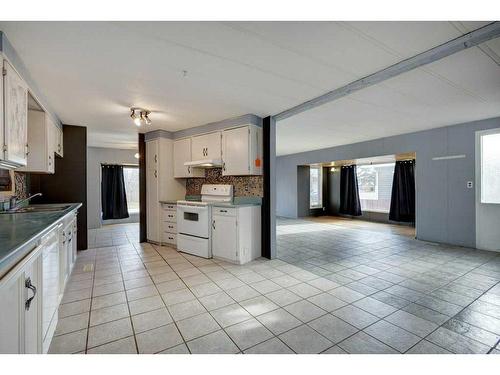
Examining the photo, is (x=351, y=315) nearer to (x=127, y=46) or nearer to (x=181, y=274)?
(x=181, y=274)

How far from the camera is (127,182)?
796 centimetres

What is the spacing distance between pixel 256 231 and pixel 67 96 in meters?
3.12

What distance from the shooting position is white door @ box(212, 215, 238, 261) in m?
3.65

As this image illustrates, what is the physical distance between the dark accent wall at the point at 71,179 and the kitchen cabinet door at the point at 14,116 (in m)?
2.29

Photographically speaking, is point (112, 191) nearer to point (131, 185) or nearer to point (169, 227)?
point (131, 185)

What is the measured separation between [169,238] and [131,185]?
14.0 ft

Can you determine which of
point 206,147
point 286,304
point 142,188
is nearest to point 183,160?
point 206,147

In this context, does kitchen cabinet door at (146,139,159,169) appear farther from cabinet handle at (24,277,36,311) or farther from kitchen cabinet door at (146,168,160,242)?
cabinet handle at (24,277,36,311)

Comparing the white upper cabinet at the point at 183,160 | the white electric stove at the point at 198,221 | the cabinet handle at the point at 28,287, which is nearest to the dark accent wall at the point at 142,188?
the white upper cabinet at the point at 183,160

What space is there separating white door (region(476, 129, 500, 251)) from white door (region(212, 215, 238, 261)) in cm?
435

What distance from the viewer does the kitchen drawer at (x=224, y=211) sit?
3.66 m

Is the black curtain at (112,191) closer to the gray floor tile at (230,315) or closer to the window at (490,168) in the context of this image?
the gray floor tile at (230,315)
